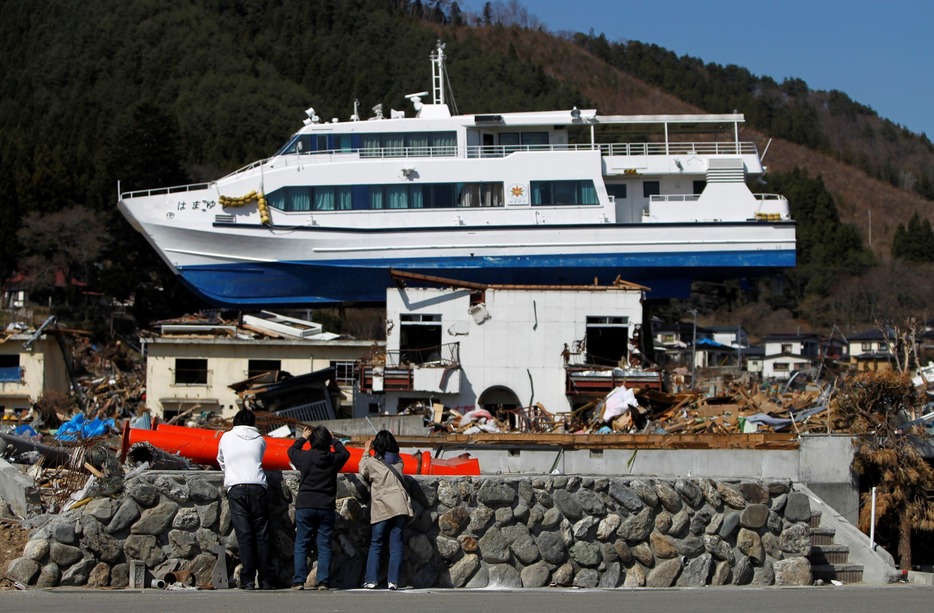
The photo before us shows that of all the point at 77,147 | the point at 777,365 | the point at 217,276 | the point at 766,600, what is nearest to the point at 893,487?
the point at 766,600

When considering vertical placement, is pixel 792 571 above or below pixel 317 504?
below

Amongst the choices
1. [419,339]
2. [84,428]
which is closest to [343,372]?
[419,339]

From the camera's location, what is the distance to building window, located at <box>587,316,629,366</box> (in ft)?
91.1

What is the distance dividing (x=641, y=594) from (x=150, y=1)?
118 metres

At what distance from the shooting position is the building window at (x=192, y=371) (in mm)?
34531

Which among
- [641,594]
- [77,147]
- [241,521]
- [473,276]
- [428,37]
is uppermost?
[428,37]

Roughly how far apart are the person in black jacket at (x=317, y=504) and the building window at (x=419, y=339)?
57.8 feet

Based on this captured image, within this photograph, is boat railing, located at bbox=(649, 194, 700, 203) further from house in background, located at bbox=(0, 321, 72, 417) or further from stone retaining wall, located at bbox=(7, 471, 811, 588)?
stone retaining wall, located at bbox=(7, 471, 811, 588)

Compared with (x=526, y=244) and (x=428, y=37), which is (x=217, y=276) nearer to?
(x=526, y=244)

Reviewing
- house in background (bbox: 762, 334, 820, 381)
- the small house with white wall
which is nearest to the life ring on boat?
the small house with white wall

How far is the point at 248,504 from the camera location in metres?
9.74

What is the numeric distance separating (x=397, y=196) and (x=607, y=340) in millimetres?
8499

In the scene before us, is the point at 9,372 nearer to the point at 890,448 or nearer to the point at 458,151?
the point at 458,151

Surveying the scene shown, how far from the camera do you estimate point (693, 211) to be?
34.3m
